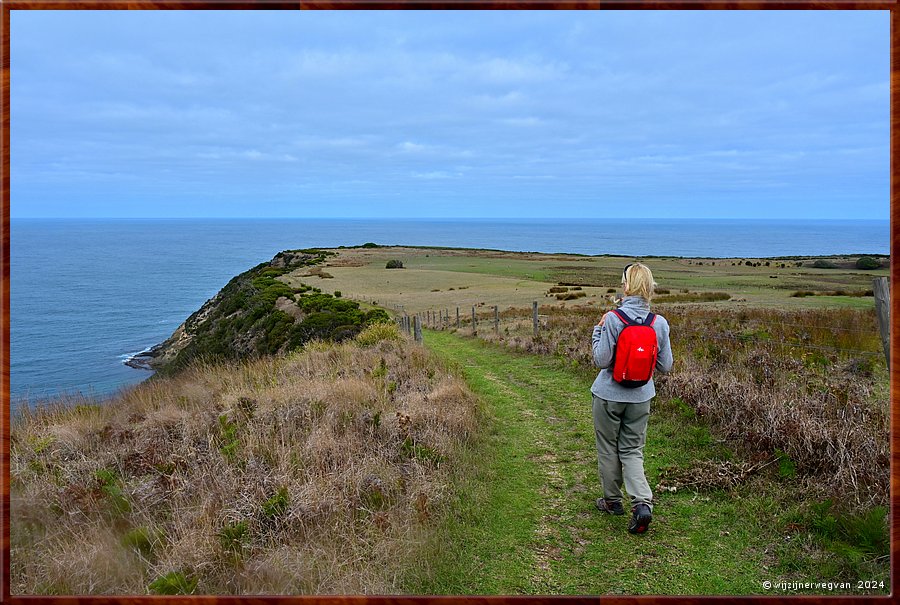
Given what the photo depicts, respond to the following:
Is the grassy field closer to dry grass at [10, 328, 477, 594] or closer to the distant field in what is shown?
dry grass at [10, 328, 477, 594]

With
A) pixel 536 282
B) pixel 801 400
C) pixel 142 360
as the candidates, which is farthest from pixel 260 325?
pixel 536 282

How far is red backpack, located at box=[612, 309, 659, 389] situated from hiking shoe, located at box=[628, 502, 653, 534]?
1073 mm

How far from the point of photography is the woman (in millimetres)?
4730

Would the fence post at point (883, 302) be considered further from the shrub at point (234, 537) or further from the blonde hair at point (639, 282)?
the shrub at point (234, 537)

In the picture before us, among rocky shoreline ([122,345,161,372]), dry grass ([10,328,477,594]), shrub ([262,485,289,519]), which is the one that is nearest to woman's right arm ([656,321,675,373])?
dry grass ([10,328,477,594])

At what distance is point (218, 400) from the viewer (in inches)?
317

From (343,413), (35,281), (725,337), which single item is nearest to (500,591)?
(343,413)

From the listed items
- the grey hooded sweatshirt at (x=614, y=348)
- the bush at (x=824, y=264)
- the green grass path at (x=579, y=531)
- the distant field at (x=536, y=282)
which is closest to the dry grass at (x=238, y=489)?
the green grass path at (x=579, y=531)

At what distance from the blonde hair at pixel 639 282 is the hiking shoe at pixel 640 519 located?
180 cm

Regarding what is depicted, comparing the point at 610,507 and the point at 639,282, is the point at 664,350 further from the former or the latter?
the point at 610,507

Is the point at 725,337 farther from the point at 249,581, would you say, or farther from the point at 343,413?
the point at 249,581

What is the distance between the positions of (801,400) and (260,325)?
2535 cm

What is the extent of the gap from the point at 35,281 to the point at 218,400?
279ft

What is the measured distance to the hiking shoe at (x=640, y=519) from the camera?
4.76m
